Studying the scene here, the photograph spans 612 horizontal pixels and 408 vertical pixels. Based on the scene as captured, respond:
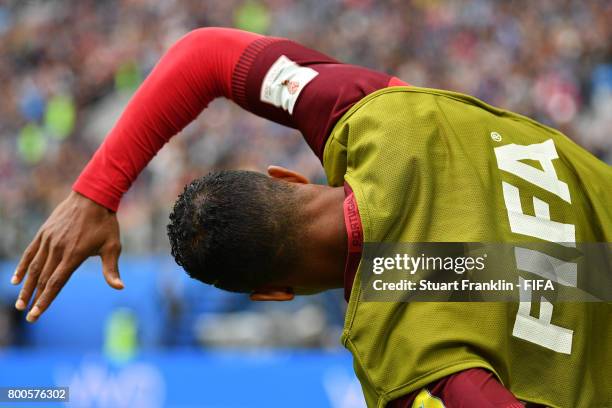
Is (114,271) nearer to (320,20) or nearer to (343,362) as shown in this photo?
(343,362)

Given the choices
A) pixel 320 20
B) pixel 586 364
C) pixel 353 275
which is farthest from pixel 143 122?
pixel 320 20

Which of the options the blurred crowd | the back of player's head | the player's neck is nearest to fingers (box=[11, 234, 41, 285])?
the back of player's head

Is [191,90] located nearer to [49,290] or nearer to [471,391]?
[49,290]

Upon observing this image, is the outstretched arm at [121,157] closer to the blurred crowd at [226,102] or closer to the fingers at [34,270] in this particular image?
the fingers at [34,270]

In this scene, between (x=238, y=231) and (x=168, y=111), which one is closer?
(x=238, y=231)

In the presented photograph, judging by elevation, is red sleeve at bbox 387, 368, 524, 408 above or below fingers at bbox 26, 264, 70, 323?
above

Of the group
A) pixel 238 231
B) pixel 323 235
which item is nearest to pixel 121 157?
pixel 238 231

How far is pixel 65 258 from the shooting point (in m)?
2.29

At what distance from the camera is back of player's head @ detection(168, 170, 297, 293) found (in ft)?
6.24

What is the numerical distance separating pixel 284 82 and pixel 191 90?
1.08ft

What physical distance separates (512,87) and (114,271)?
23.4 ft

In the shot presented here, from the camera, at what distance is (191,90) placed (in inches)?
95.3

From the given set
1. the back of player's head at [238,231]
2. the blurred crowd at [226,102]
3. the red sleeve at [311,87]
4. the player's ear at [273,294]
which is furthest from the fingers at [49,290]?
Result: the blurred crowd at [226,102]

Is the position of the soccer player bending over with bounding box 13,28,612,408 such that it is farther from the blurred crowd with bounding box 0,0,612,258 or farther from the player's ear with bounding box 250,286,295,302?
the blurred crowd with bounding box 0,0,612,258
